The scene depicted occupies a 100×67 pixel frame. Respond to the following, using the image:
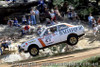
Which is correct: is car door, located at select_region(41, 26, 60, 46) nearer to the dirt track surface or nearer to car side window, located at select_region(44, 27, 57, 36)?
car side window, located at select_region(44, 27, 57, 36)

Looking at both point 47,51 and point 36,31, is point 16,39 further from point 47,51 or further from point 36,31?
point 47,51

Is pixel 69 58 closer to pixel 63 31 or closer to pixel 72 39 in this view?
pixel 72 39

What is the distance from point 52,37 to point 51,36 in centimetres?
10

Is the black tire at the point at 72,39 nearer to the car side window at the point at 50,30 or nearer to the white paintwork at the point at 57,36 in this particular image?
the white paintwork at the point at 57,36

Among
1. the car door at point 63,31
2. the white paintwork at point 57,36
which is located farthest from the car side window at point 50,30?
the car door at point 63,31

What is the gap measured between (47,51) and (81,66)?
7037 millimetres

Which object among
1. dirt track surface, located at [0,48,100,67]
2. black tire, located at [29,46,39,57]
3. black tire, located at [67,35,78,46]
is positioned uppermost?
black tire, located at [67,35,78,46]

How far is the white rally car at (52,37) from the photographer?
13.1 metres

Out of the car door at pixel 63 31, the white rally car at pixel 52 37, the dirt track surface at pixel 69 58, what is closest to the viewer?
the dirt track surface at pixel 69 58

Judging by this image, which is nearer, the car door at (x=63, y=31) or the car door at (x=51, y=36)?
the car door at (x=51, y=36)

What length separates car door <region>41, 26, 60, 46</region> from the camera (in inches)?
519

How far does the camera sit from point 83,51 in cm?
1246

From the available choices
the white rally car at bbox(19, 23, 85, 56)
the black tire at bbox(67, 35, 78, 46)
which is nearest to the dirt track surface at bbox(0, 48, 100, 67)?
the black tire at bbox(67, 35, 78, 46)

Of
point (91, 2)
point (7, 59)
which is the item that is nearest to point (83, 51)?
point (7, 59)
